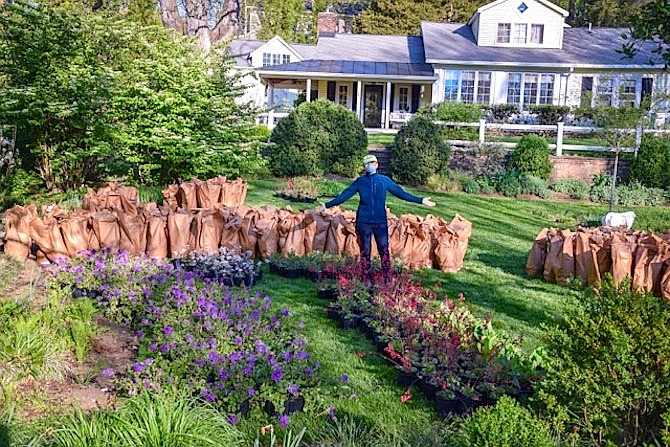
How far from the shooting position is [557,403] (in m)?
3.32

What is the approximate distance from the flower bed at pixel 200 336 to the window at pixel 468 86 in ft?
73.0

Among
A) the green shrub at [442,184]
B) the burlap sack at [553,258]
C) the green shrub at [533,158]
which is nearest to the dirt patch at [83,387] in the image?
the burlap sack at [553,258]

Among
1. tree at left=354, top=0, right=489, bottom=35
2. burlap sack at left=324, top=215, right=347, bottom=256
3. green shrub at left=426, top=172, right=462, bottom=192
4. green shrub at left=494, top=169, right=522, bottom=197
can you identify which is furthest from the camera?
tree at left=354, top=0, right=489, bottom=35

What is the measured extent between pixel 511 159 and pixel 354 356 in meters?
13.0

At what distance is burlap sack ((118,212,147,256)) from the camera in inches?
297

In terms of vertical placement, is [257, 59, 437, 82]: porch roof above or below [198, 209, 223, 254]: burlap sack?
above

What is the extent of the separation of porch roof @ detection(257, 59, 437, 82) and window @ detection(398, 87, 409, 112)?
62.0 inches

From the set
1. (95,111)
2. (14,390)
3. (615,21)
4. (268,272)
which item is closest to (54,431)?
(14,390)

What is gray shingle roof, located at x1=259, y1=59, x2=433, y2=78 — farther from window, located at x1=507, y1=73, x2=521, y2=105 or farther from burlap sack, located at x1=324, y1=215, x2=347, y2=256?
burlap sack, located at x1=324, y1=215, x2=347, y2=256

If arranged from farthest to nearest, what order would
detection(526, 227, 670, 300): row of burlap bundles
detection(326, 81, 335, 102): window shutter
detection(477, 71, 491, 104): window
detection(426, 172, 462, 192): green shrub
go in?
detection(326, 81, 335, 102): window shutter, detection(477, 71, 491, 104): window, detection(426, 172, 462, 192): green shrub, detection(526, 227, 670, 300): row of burlap bundles

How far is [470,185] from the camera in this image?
15.7 m

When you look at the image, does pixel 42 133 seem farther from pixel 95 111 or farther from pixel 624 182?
pixel 624 182

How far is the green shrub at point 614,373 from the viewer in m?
3.15

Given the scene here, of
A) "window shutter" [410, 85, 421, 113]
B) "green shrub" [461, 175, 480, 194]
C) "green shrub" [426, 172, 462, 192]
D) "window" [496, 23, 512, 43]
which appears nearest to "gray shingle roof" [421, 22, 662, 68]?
"window" [496, 23, 512, 43]
